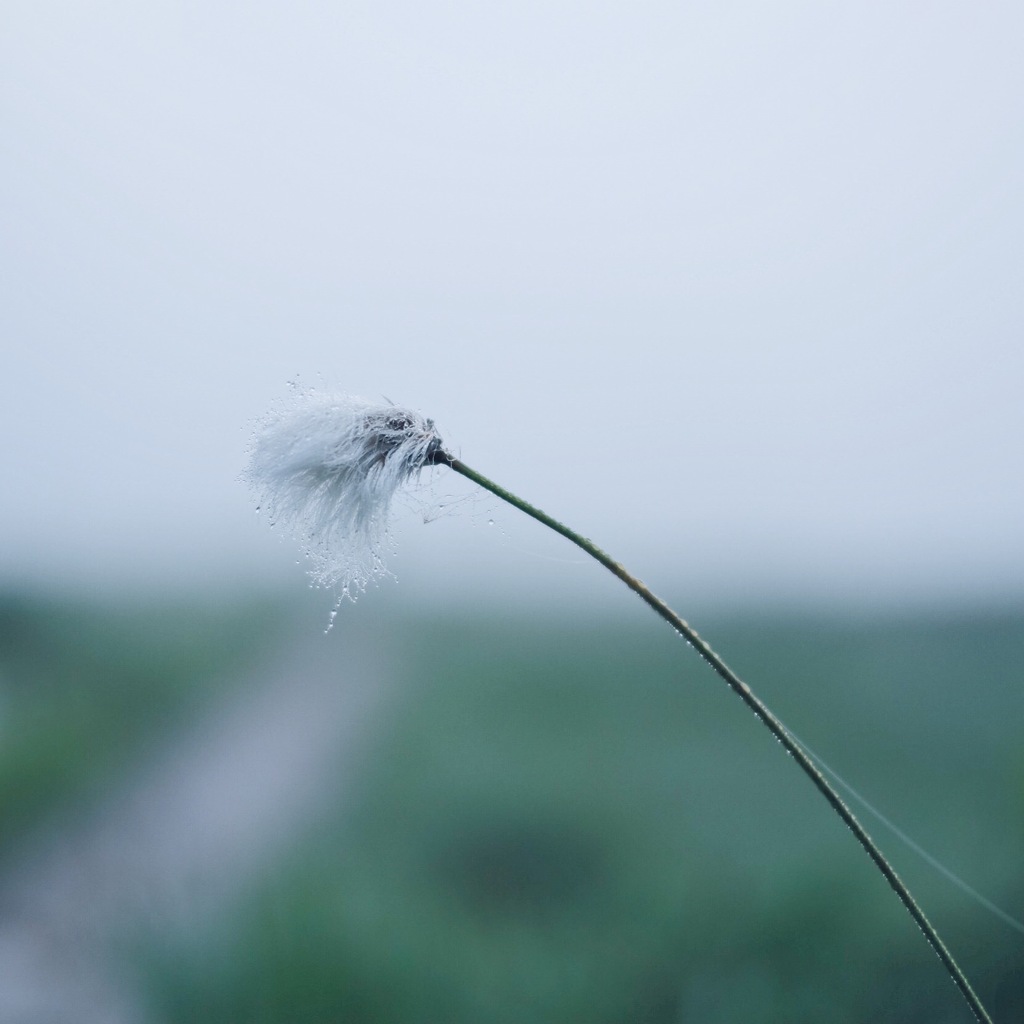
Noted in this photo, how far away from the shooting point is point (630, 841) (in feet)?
3.08

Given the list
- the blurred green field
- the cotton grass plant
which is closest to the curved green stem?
the cotton grass plant

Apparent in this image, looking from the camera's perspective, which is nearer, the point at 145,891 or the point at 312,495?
the point at 312,495

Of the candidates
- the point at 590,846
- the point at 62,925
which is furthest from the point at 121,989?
the point at 590,846

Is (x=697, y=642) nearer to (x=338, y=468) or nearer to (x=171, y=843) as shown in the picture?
(x=338, y=468)

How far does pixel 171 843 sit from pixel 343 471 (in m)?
0.70

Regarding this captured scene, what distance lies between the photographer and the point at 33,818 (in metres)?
0.87

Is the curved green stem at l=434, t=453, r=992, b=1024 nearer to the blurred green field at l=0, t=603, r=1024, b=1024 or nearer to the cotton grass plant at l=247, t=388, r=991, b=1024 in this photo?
the cotton grass plant at l=247, t=388, r=991, b=1024

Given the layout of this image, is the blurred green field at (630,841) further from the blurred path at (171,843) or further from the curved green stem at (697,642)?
the curved green stem at (697,642)

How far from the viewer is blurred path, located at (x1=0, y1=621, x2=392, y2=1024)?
2.77ft

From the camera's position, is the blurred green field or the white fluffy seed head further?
the blurred green field

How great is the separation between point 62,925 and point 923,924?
2.92 feet

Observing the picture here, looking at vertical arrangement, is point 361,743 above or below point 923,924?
above

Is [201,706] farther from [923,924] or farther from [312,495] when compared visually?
[923,924]

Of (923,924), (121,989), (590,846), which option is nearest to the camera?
(923,924)
